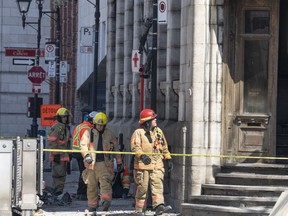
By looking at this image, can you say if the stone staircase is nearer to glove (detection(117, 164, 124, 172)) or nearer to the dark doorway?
glove (detection(117, 164, 124, 172))

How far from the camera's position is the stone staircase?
19656 mm

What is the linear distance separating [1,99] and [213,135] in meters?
37.0

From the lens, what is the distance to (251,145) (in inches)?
831

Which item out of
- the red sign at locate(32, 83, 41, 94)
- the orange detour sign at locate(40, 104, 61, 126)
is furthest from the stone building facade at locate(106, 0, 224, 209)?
the red sign at locate(32, 83, 41, 94)

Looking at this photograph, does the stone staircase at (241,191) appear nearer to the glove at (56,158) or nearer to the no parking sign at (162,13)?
the no parking sign at (162,13)

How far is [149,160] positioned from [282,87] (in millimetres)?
3800

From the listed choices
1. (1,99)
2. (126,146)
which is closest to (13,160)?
(126,146)

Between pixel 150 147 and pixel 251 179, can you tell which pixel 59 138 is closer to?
pixel 150 147

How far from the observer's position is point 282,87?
22516mm

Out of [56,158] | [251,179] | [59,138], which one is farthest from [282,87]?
[56,158]

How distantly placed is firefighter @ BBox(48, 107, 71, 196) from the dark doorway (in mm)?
4152

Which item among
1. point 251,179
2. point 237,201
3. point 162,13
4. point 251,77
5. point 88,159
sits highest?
point 162,13

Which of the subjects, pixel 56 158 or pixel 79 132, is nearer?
pixel 79 132

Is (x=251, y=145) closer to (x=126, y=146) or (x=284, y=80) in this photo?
(x=284, y=80)
